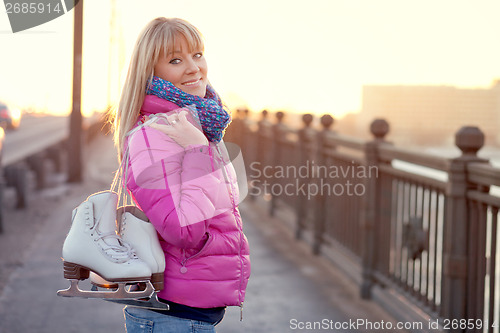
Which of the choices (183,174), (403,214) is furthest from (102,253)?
(403,214)

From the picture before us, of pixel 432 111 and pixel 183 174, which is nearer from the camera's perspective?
pixel 183 174

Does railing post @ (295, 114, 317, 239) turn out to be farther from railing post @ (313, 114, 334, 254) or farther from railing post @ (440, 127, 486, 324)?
railing post @ (440, 127, 486, 324)

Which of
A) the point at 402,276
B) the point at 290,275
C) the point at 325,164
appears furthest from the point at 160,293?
the point at 325,164

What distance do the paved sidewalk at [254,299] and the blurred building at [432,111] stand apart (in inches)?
3617

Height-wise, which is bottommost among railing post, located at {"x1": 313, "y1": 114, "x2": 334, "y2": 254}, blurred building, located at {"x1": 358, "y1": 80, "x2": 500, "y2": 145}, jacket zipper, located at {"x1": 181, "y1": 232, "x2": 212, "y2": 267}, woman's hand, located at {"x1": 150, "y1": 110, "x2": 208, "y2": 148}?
blurred building, located at {"x1": 358, "y1": 80, "x2": 500, "y2": 145}

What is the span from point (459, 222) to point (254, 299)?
90.2 inches

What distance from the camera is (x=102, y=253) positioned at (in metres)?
2.17

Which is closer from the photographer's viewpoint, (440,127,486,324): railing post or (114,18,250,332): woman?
(114,18,250,332): woman

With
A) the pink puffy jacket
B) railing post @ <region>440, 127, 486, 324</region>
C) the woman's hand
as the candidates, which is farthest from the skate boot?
railing post @ <region>440, 127, 486, 324</region>

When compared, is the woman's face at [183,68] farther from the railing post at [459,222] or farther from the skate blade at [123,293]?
the railing post at [459,222]

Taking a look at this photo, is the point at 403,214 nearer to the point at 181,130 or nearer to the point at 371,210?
the point at 371,210

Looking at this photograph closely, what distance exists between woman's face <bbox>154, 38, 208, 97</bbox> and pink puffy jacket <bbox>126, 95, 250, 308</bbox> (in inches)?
3.5

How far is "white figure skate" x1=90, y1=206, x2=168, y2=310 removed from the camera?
2188mm

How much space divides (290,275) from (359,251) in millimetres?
898
